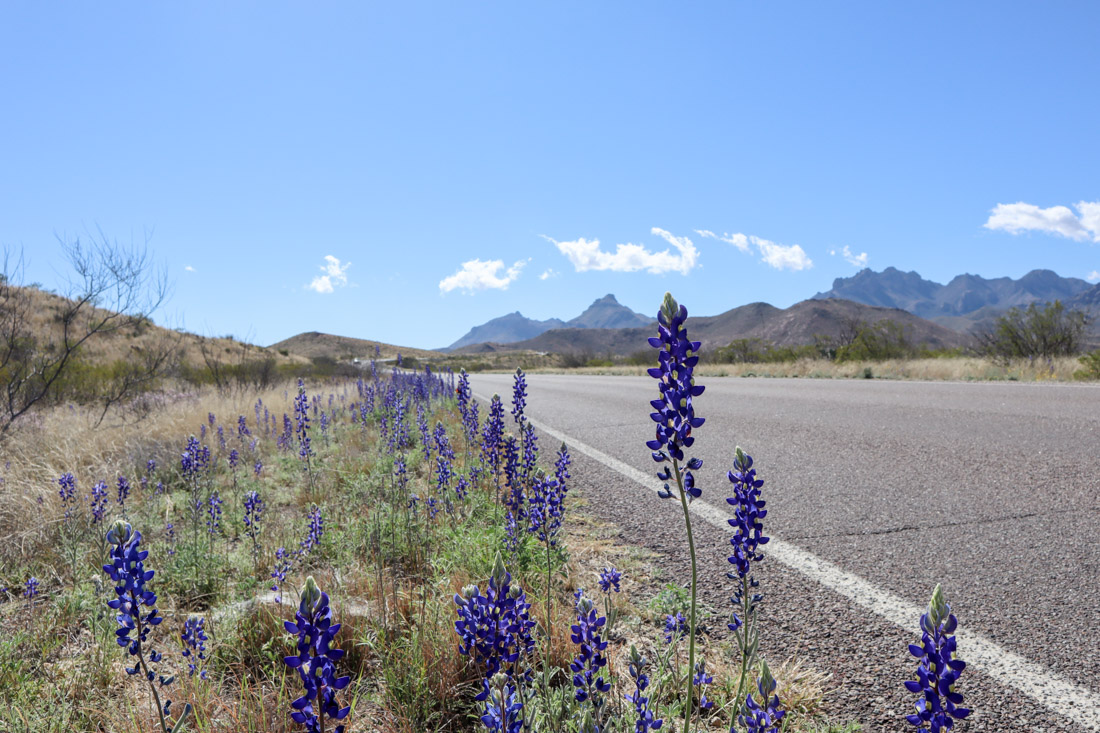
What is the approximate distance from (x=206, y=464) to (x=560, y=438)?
418cm

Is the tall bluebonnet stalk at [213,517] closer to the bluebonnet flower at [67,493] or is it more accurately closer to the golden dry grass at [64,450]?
the bluebonnet flower at [67,493]

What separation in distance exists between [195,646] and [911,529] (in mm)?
3647

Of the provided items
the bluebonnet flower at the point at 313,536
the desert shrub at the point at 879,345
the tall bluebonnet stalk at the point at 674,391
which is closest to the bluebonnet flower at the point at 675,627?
the tall bluebonnet stalk at the point at 674,391

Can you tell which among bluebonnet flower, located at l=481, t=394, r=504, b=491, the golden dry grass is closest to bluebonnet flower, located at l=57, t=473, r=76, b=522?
the golden dry grass

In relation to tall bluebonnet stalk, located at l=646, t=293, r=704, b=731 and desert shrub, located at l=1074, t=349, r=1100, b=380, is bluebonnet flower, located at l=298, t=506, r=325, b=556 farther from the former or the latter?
desert shrub, located at l=1074, t=349, r=1100, b=380

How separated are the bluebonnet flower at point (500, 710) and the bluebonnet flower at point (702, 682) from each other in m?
0.62

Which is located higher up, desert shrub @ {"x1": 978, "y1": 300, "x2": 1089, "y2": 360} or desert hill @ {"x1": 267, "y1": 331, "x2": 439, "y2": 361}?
desert hill @ {"x1": 267, "y1": 331, "x2": 439, "y2": 361}

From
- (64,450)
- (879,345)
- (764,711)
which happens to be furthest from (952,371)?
(64,450)

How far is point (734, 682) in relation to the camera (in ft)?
Result: 6.52

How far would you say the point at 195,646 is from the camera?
234 cm

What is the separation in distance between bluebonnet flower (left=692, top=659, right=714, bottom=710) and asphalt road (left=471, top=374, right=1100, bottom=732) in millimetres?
399

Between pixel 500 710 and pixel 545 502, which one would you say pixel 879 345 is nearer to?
pixel 545 502

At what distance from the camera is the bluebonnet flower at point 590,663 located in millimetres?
1490

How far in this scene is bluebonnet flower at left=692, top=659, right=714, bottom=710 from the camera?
182 cm
